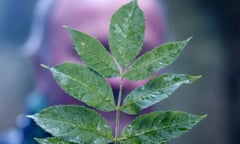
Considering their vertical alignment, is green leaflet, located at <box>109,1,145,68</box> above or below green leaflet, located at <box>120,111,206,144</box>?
above

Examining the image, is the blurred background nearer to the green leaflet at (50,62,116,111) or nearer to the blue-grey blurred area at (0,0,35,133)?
the blue-grey blurred area at (0,0,35,133)

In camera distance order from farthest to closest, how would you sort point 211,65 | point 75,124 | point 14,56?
point 211,65 < point 14,56 < point 75,124

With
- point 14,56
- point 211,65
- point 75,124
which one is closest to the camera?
point 75,124

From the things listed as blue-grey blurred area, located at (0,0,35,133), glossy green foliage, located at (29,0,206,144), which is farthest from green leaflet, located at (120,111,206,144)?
blue-grey blurred area, located at (0,0,35,133)

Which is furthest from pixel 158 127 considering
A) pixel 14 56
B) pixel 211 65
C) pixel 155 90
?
pixel 211 65

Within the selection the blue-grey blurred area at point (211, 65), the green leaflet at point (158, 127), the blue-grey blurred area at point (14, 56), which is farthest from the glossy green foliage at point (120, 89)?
the blue-grey blurred area at point (211, 65)

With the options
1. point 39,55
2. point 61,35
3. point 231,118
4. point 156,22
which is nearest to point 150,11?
point 156,22

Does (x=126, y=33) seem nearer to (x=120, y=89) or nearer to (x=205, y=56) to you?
(x=120, y=89)
